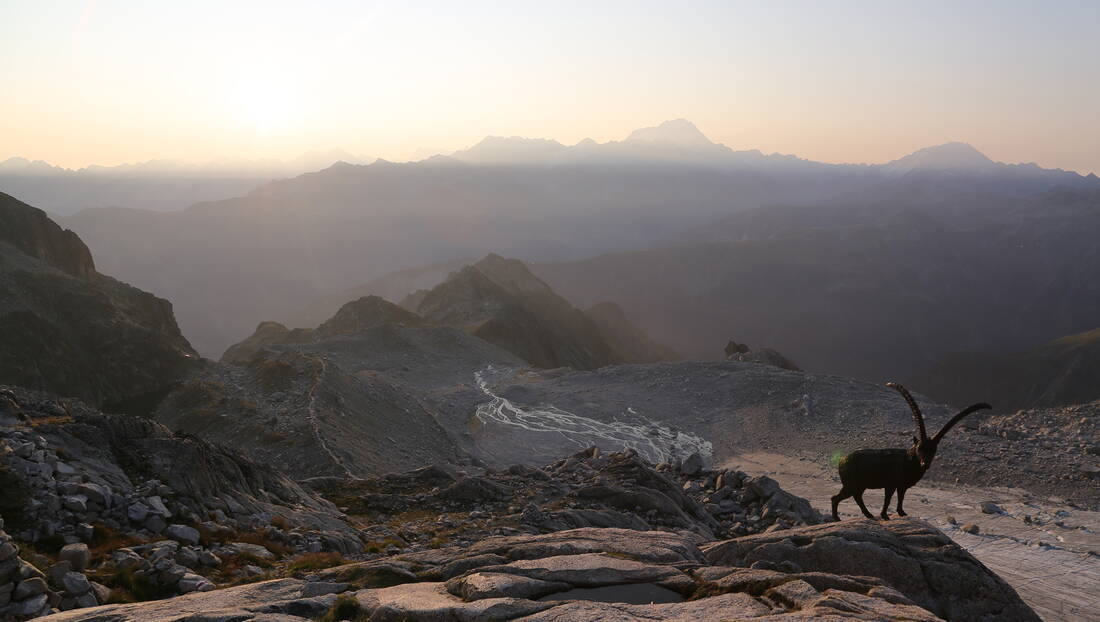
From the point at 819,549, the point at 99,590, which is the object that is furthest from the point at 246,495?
the point at 819,549

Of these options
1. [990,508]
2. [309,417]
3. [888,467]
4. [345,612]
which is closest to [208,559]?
[345,612]

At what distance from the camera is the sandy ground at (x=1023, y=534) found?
57.5ft

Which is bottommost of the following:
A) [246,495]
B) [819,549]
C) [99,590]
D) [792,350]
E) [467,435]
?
[792,350]

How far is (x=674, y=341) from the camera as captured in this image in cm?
17962

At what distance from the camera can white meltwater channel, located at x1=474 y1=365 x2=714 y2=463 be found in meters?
41.9

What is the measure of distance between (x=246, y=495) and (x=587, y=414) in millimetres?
34242

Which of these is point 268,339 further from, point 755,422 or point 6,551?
point 6,551

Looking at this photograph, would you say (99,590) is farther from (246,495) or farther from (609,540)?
(609,540)

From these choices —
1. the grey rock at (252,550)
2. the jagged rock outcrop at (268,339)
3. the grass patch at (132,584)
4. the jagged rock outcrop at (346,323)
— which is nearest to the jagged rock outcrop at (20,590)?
the grass patch at (132,584)

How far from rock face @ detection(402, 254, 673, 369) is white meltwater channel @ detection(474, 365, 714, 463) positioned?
30589 millimetres

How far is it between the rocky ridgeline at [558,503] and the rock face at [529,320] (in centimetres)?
5778

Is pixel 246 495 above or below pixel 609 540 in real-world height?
below

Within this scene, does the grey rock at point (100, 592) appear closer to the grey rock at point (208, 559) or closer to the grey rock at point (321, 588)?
the grey rock at point (208, 559)

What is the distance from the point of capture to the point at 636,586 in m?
8.32
